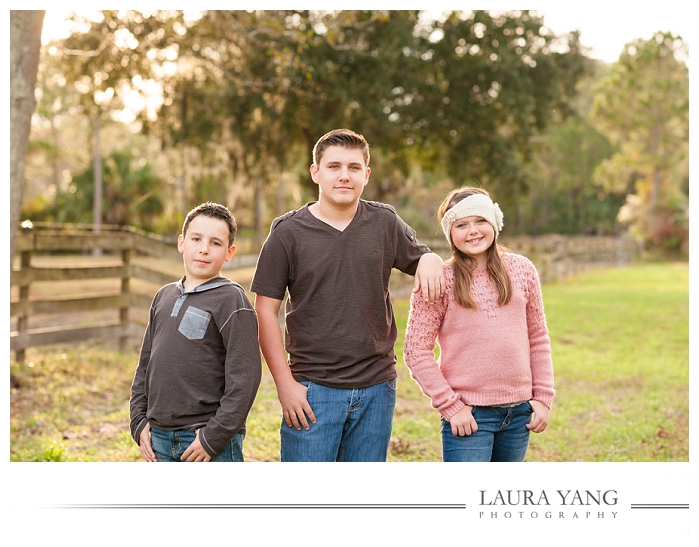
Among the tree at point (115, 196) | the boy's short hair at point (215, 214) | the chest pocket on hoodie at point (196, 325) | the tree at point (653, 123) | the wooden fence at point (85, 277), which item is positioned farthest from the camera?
the tree at point (653, 123)

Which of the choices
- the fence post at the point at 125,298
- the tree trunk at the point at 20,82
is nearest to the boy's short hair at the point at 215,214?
the tree trunk at the point at 20,82

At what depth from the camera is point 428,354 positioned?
259cm

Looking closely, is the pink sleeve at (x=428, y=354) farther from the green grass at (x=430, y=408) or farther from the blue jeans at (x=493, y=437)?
the green grass at (x=430, y=408)

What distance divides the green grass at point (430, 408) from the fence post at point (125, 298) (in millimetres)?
169

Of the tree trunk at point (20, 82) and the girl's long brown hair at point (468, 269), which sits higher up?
the tree trunk at point (20, 82)

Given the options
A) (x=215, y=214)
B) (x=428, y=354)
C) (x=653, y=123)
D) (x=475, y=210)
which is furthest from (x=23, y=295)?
(x=653, y=123)

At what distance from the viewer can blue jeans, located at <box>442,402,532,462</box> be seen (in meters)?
2.58

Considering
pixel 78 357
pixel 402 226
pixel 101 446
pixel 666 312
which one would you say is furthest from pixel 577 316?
pixel 402 226

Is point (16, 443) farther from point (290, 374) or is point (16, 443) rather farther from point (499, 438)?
point (499, 438)

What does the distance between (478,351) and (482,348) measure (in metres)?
0.02

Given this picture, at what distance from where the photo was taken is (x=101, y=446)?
180 inches

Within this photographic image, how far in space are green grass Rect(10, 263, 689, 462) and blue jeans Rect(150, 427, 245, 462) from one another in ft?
5.71

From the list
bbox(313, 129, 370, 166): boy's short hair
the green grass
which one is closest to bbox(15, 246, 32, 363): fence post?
the green grass

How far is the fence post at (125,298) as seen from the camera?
24.3 ft
